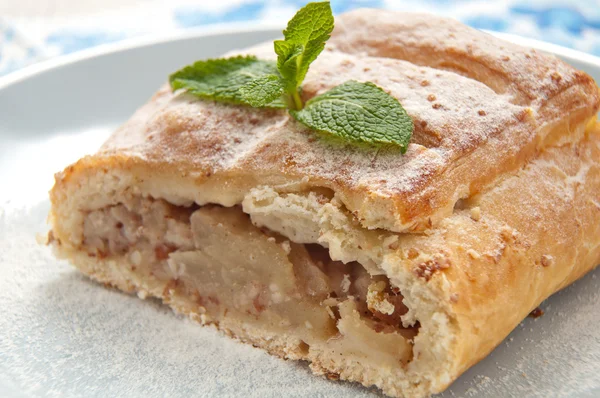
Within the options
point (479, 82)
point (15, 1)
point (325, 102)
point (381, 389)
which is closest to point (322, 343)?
point (381, 389)

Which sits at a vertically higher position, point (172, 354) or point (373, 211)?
point (373, 211)

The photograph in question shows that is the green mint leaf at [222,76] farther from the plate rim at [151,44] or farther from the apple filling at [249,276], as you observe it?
the plate rim at [151,44]

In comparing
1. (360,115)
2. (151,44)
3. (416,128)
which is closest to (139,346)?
(360,115)

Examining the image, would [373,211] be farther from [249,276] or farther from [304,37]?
[304,37]

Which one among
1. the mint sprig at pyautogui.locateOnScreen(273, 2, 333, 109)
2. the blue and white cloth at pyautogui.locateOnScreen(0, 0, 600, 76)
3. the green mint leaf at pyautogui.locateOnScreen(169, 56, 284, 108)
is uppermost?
the mint sprig at pyautogui.locateOnScreen(273, 2, 333, 109)

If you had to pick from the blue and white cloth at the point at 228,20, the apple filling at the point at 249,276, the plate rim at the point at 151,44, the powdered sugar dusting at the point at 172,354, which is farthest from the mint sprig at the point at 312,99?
the blue and white cloth at the point at 228,20

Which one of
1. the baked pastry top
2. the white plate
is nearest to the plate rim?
the white plate

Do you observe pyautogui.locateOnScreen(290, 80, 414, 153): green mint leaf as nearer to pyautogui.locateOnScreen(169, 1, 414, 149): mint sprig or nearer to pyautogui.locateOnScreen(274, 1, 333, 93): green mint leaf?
pyautogui.locateOnScreen(169, 1, 414, 149): mint sprig

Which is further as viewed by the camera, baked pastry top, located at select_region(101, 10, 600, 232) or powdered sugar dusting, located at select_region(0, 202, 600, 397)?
powdered sugar dusting, located at select_region(0, 202, 600, 397)
